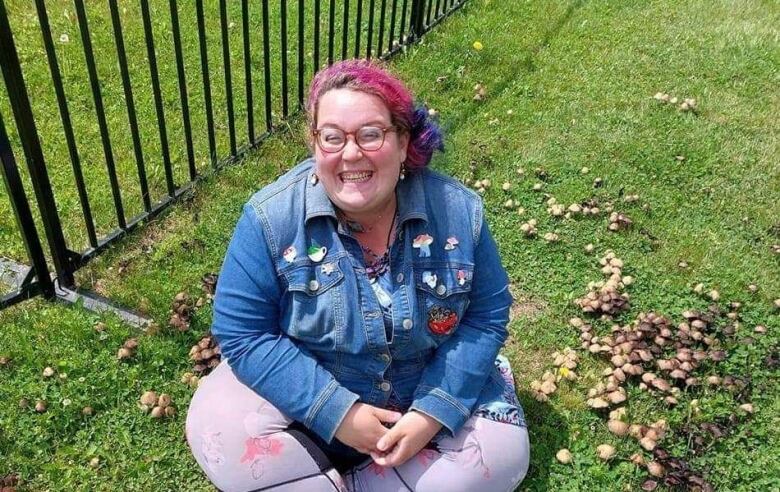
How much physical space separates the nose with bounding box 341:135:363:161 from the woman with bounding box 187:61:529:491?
36 millimetres

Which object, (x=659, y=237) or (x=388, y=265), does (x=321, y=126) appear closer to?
(x=388, y=265)

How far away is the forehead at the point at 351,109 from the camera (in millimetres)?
2311

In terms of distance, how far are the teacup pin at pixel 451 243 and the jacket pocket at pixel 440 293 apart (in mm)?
66

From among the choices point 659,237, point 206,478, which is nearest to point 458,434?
point 206,478

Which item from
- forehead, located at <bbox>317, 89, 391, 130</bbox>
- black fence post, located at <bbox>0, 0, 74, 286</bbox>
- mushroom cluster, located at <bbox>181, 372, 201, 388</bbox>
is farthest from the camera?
mushroom cluster, located at <bbox>181, 372, 201, 388</bbox>

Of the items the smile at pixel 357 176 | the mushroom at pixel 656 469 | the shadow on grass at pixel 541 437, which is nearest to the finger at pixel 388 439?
the shadow on grass at pixel 541 437

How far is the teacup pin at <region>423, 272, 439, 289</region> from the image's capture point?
2.55m

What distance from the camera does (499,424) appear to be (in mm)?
2691

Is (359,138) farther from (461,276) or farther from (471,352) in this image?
(471,352)

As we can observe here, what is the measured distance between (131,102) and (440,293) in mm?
2026

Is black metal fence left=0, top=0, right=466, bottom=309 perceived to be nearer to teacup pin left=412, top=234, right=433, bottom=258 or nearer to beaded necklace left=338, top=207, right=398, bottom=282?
beaded necklace left=338, top=207, right=398, bottom=282

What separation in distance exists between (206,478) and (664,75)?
15.6 feet

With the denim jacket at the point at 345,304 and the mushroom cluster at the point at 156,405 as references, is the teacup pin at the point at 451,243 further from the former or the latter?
the mushroom cluster at the point at 156,405

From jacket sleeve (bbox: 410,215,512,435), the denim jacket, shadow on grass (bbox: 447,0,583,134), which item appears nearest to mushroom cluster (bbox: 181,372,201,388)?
the denim jacket
